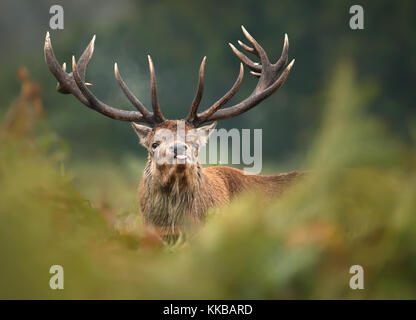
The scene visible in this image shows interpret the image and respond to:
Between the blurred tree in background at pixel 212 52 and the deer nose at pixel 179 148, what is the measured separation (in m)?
15.7

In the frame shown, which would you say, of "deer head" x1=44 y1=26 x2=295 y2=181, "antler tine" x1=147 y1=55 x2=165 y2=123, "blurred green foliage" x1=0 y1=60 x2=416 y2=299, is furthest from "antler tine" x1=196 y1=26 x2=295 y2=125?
"blurred green foliage" x1=0 y1=60 x2=416 y2=299

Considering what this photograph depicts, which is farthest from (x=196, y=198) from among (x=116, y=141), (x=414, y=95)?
(x=414, y=95)

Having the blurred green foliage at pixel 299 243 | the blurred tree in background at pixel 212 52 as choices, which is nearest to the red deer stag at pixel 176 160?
the blurred green foliage at pixel 299 243

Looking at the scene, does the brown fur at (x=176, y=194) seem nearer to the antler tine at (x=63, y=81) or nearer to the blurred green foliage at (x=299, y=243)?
the antler tine at (x=63, y=81)

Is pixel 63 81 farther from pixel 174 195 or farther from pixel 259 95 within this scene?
pixel 259 95

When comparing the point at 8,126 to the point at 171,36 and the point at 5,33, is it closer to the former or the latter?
the point at 171,36

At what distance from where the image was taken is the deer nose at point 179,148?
5191 mm

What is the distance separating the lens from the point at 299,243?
1372 millimetres

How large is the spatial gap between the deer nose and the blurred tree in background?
51.4 feet

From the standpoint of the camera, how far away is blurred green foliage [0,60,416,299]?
4.33 ft

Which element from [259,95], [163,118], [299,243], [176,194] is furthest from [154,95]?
[299,243]

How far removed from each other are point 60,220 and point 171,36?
26418 mm

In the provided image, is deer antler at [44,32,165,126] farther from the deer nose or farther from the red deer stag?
the deer nose

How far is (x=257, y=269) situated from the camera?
138cm
